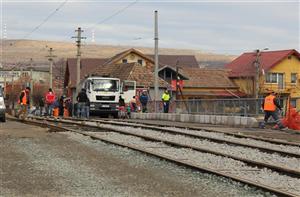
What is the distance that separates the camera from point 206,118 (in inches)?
1180

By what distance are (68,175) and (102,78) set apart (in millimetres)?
25741

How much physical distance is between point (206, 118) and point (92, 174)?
19.8 meters

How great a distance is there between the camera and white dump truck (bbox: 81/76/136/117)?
35.9 meters

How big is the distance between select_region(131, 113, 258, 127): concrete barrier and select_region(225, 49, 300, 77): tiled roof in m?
42.6

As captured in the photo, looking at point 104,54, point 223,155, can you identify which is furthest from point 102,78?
point 104,54

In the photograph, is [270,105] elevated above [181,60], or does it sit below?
below

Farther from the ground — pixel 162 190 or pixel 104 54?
pixel 104 54

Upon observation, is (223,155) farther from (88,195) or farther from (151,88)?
(151,88)

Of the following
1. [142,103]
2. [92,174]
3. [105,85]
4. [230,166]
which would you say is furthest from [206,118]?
[92,174]

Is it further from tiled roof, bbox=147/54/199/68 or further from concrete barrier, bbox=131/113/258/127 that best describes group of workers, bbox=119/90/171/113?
tiled roof, bbox=147/54/199/68

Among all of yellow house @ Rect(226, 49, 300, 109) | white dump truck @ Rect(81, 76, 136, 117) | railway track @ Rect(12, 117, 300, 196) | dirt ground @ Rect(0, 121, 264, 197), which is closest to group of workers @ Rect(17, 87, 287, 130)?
white dump truck @ Rect(81, 76, 136, 117)

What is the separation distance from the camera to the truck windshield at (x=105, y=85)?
35938 mm

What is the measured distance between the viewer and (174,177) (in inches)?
414

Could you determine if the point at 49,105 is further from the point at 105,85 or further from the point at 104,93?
the point at 105,85
